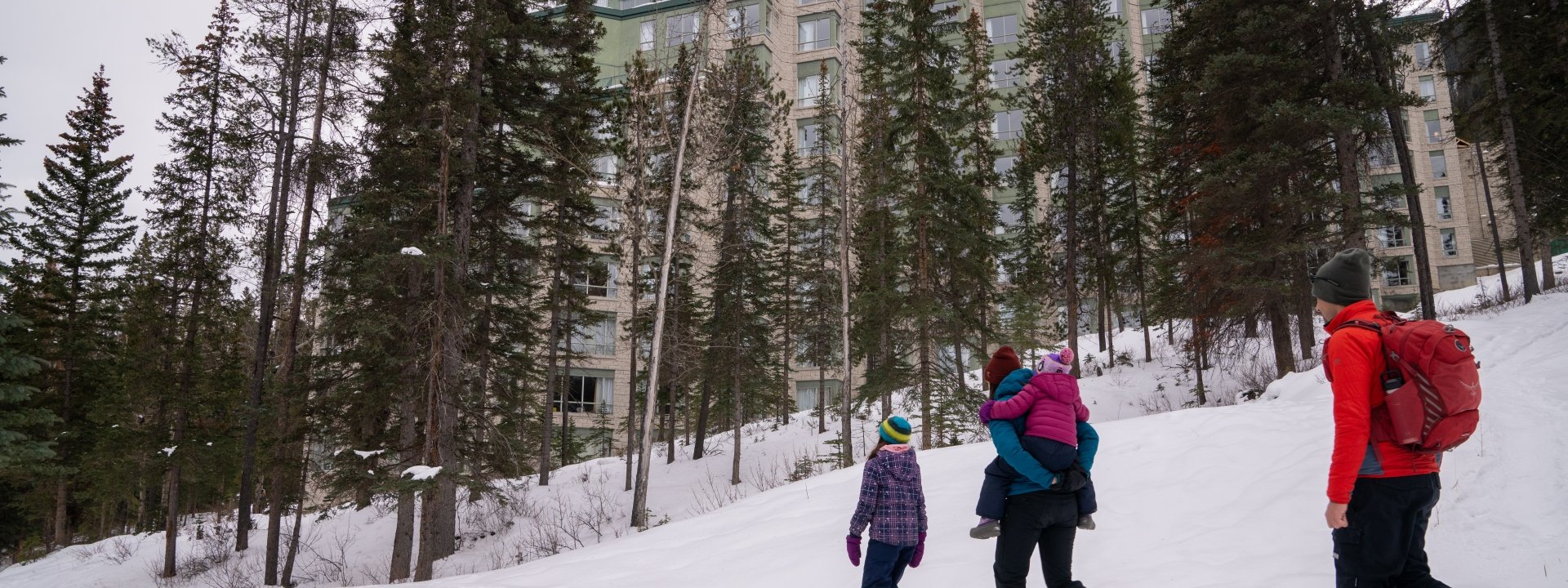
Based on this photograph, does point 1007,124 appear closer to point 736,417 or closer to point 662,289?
point 736,417

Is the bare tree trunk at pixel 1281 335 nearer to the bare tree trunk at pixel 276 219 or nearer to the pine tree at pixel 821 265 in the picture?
the pine tree at pixel 821 265

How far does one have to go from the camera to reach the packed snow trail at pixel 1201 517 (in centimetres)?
555

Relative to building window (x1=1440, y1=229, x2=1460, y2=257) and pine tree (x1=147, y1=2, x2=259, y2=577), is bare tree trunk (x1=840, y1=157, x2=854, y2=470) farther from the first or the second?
building window (x1=1440, y1=229, x2=1460, y2=257)

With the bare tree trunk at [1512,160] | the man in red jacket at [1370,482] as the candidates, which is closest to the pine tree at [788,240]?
the bare tree trunk at [1512,160]

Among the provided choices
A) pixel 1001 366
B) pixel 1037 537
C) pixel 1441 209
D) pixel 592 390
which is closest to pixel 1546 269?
pixel 1001 366

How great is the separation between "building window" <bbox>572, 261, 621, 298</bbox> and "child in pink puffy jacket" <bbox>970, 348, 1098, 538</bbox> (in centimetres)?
1635

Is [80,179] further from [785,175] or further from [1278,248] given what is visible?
[1278,248]

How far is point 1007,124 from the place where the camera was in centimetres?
4547

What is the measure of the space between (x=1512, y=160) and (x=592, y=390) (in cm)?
3572

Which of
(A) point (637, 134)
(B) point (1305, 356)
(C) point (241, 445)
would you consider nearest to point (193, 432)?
(C) point (241, 445)

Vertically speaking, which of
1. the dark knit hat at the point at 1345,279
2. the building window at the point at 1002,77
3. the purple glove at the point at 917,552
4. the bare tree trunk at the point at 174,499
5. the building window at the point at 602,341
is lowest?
the bare tree trunk at the point at 174,499

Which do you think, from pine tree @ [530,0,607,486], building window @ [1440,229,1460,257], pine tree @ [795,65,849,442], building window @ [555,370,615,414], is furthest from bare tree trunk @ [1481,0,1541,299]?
building window @ [1440,229,1460,257]

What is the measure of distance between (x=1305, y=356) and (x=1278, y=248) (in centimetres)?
437

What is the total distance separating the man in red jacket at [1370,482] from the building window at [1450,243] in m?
60.6
